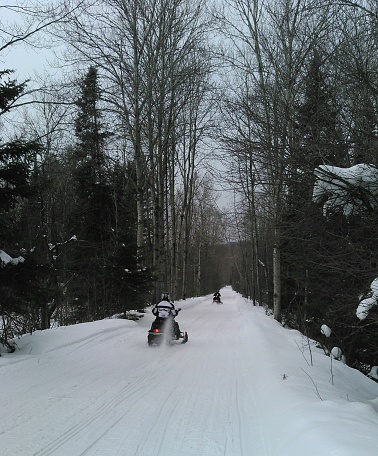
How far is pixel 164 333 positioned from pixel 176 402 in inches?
186

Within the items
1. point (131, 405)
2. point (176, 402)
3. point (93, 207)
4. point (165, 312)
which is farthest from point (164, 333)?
point (93, 207)

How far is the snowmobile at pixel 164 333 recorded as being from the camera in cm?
1016

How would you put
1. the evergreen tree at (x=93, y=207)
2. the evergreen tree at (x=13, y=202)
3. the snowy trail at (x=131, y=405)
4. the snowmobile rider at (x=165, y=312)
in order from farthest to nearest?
the evergreen tree at (x=93, y=207) < the snowmobile rider at (x=165, y=312) < the evergreen tree at (x=13, y=202) < the snowy trail at (x=131, y=405)

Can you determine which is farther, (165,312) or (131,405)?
(165,312)

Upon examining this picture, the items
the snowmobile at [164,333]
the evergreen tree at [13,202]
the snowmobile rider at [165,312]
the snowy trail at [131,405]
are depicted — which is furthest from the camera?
the snowmobile rider at [165,312]

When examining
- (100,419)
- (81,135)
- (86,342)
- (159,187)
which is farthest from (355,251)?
(81,135)

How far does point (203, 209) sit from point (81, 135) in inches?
814

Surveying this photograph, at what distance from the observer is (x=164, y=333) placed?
33.6ft

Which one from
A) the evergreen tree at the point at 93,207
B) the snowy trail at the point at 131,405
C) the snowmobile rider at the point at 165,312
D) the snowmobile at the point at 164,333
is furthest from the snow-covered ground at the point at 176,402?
the evergreen tree at the point at 93,207

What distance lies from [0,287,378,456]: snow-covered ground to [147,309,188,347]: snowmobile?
55cm

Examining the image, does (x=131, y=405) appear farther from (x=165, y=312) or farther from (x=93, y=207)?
(x=93, y=207)

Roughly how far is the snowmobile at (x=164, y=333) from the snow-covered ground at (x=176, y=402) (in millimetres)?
551

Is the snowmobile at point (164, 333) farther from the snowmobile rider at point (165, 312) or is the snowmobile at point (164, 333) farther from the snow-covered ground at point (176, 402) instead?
the snow-covered ground at point (176, 402)

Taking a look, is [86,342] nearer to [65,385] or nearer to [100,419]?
[65,385]
